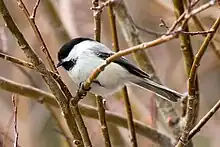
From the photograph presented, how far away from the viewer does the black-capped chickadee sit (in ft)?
4.56

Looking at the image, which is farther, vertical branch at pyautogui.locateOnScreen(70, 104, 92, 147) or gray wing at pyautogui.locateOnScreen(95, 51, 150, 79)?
gray wing at pyautogui.locateOnScreen(95, 51, 150, 79)

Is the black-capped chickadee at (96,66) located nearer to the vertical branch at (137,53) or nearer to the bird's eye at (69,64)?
the bird's eye at (69,64)

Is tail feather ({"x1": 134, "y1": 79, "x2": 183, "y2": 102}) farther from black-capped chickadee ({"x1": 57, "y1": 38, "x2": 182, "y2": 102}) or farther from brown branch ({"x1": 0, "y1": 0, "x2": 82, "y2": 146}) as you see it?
brown branch ({"x1": 0, "y1": 0, "x2": 82, "y2": 146})

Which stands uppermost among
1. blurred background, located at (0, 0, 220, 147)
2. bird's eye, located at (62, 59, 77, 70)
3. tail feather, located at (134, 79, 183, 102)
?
bird's eye, located at (62, 59, 77, 70)

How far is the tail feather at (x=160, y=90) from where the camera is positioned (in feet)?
4.41

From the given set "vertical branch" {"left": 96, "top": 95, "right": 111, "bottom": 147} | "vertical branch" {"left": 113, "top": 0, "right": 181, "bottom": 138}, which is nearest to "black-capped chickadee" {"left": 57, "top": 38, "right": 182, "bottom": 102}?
"vertical branch" {"left": 96, "top": 95, "right": 111, "bottom": 147}

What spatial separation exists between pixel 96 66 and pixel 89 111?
0.25 m

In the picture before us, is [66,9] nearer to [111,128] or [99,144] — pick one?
[111,128]

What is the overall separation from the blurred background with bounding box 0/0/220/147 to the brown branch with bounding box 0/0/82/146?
834 mm

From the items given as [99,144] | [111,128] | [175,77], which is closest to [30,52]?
[111,128]

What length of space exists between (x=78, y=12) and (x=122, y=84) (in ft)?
4.73

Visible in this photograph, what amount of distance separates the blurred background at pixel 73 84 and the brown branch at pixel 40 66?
834 mm

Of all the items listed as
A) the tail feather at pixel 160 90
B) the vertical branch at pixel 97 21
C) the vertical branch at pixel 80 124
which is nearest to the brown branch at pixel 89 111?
the tail feather at pixel 160 90

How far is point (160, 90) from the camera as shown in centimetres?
141
